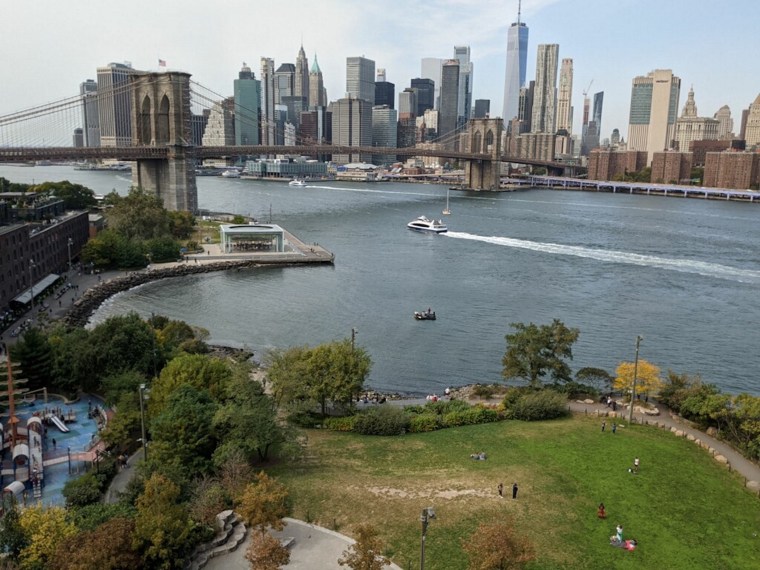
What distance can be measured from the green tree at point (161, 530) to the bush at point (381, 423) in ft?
24.7

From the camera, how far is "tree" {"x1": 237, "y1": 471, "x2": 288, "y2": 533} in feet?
39.9

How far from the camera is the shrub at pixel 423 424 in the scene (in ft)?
63.7

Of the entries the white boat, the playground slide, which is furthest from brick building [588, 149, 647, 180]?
the playground slide

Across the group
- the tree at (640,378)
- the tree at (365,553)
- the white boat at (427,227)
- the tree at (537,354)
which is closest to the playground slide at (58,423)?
the tree at (365,553)

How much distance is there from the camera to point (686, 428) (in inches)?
790

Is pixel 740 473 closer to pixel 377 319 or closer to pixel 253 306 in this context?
pixel 377 319

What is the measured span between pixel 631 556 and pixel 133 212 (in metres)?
43.6

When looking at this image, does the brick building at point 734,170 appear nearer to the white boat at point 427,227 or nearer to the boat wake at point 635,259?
the white boat at point 427,227

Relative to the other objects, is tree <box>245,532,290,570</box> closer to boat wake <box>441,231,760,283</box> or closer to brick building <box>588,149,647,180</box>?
boat wake <box>441,231,760,283</box>

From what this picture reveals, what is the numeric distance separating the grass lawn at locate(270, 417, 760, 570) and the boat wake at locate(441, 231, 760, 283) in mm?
33128

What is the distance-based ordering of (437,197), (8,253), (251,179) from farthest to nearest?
(251,179)
(437,197)
(8,253)

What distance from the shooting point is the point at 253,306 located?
36.9m

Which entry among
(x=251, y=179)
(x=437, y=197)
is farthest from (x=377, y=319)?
(x=251, y=179)

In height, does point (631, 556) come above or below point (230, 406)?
below
